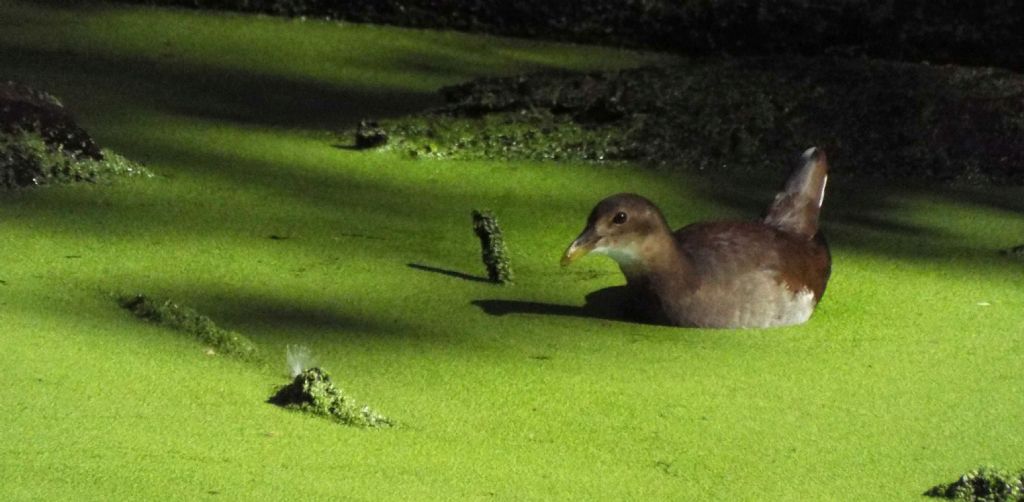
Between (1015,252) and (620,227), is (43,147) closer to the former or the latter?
(620,227)

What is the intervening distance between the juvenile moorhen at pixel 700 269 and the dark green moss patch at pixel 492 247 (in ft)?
0.73

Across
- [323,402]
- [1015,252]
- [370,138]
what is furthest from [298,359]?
[1015,252]

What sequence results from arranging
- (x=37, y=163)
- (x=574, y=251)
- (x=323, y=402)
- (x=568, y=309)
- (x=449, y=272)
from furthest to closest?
(x=37, y=163)
(x=449, y=272)
(x=568, y=309)
(x=574, y=251)
(x=323, y=402)

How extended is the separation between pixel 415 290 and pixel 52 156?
93 centimetres

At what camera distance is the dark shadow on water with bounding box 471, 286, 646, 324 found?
2926 mm

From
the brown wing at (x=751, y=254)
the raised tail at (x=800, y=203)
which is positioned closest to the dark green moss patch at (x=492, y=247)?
the brown wing at (x=751, y=254)

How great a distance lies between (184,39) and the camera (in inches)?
177

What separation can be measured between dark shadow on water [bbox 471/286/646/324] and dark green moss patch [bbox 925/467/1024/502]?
82 centimetres

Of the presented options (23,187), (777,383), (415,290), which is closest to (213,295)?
(415,290)

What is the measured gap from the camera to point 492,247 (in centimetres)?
312

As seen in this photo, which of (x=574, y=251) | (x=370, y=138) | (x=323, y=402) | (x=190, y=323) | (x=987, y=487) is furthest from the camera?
(x=370, y=138)

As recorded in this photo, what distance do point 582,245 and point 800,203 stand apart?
1.75ft

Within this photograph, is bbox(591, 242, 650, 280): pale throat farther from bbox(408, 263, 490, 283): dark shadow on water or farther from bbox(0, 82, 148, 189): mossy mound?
bbox(0, 82, 148, 189): mossy mound

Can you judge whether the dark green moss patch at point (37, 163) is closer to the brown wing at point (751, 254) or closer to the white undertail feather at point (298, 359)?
the white undertail feather at point (298, 359)
